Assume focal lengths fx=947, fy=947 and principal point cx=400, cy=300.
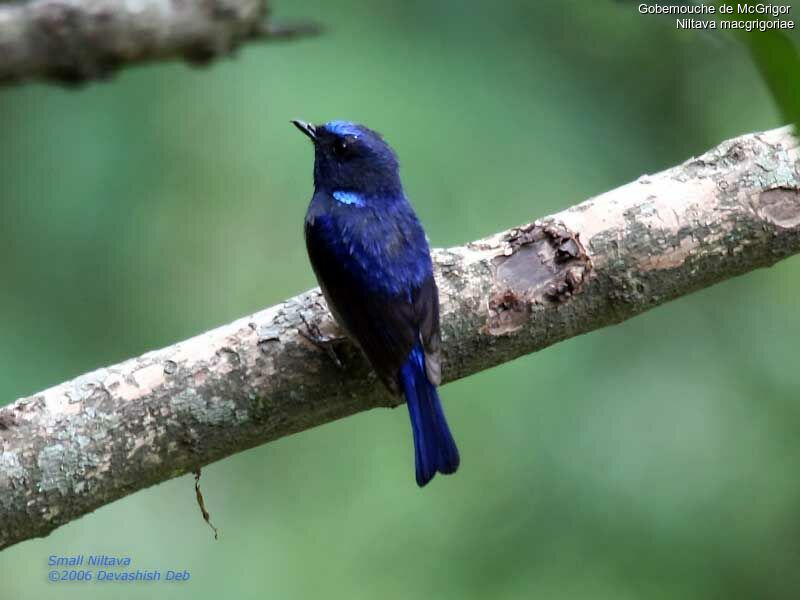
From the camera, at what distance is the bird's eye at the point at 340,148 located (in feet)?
11.1

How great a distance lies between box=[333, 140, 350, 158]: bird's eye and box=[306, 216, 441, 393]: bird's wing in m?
0.64

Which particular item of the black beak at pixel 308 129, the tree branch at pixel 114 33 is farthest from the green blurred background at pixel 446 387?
the black beak at pixel 308 129

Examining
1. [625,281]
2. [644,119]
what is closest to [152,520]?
[625,281]

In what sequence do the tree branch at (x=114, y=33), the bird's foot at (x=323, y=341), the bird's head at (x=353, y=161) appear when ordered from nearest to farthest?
the bird's foot at (x=323, y=341)
the bird's head at (x=353, y=161)
the tree branch at (x=114, y=33)

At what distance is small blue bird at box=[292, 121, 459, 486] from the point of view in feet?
8.77

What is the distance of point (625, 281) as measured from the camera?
8.88 ft

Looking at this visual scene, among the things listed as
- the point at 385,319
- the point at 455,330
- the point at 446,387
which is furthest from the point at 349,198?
the point at 446,387

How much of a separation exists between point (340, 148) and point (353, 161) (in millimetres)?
76

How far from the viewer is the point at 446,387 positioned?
3.99 meters

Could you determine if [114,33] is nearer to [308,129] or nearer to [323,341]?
[308,129]

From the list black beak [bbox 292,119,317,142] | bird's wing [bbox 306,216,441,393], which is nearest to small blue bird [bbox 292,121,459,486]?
bird's wing [bbox 306,216,441,393]

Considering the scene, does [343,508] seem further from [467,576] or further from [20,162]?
[20,162]

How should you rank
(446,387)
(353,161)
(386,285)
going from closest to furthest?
(386,285) < (353,161) < (446,387)

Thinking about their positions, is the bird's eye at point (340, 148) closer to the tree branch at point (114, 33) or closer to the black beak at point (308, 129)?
the black beak at point (308, 129)
